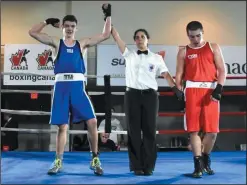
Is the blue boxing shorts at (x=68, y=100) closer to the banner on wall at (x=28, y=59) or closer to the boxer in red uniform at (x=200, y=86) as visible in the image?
the boxer in red uniform at (x=200, y=86)

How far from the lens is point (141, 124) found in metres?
2.31

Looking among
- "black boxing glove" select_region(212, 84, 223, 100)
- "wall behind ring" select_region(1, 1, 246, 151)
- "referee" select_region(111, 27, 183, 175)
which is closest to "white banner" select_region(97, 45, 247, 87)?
"wall behind ring" select_region(1, 1, 246, 151)

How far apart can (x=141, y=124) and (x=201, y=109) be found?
408 millimetres

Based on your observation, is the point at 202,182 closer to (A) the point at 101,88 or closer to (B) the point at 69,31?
(B) the point at 69,31

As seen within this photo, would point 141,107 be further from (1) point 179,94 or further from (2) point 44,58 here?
(2) point 44,58

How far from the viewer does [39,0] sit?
5.85 metres

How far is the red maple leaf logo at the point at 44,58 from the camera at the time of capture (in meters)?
4.88

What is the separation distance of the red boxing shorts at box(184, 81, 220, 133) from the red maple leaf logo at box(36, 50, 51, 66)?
122 inches

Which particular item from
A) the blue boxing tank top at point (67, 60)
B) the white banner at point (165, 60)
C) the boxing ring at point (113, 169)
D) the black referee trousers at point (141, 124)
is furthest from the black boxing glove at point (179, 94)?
the white banner at point (165, 60)

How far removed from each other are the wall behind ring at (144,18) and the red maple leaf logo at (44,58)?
99 cm

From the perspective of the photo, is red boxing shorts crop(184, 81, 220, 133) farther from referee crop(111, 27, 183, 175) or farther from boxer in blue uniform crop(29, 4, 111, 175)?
boxer in blue uniform crop(29, 4, 111, 175)

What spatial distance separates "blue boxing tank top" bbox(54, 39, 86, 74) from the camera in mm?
2211

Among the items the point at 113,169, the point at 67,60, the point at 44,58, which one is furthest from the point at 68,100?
the point at 44,58

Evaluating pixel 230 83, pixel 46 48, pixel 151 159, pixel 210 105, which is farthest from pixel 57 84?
pixel 230 83
